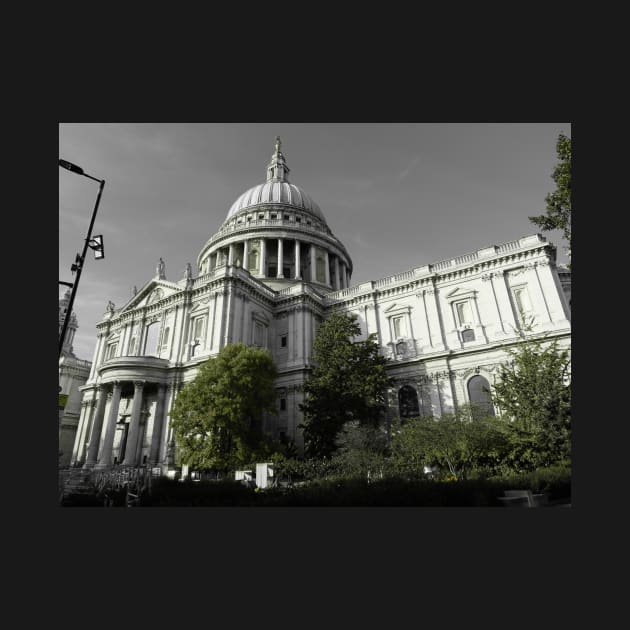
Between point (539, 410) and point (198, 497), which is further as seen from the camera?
point (539, 410)

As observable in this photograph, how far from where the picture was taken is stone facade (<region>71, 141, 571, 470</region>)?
31297 millimetres

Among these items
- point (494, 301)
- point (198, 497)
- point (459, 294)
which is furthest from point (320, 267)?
point (198, 497)

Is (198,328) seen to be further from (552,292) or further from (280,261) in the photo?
(552,292)

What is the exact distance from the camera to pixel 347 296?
135ft

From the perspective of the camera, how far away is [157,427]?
32.9 meters

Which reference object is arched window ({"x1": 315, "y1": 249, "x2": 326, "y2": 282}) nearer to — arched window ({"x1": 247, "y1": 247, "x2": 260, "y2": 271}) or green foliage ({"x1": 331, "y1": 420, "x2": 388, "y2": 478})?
arched window ({"x1": 247, "y1": 247, "x2": 260, "y2": 271})

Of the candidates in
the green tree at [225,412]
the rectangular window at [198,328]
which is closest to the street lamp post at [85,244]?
the green tree at [225,412]

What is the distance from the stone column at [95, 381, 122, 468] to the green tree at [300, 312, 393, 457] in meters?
15.4

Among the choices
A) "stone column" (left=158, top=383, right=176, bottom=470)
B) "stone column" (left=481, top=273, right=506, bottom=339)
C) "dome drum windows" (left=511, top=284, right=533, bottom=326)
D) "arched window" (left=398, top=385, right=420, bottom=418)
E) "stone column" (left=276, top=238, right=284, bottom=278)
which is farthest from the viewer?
"stone column" (left=276, top=238, right=284, bottom=278)

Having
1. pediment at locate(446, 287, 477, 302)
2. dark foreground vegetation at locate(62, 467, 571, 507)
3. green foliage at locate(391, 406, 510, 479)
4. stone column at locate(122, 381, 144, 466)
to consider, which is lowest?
dark foreground vegetation at locate(62, 467, 571, 507)

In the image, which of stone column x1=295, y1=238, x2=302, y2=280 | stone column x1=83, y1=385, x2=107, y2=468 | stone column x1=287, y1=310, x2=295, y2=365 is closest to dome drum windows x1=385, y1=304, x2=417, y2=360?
stone column x1=287, y1=310, x2=295, y2=365

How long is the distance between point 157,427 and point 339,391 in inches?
610

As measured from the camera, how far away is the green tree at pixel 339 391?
1079 inches

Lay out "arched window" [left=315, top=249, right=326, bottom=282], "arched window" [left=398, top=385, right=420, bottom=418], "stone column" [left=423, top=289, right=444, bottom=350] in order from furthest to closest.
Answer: "arched window" [left=315, top=249, right=326, bottom=282] → "stone column" [left=423, top=289, right=444, bottom=350] → "arched window" [left=398, top=385, right=420, bottom=418]
